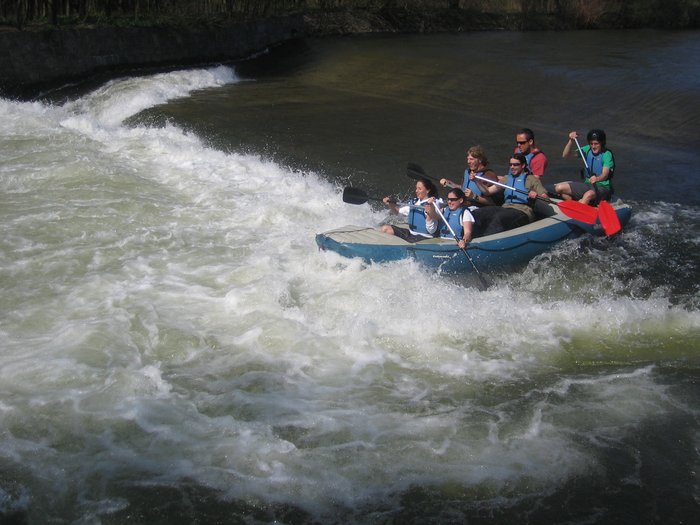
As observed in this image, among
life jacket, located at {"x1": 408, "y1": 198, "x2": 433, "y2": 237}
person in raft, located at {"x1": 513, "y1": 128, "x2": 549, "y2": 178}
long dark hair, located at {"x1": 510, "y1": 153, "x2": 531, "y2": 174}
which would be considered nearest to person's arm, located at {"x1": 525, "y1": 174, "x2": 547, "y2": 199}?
long dark hair, located at {"x1": 510, "y1": 153, "x2": 531, "y2": 174}

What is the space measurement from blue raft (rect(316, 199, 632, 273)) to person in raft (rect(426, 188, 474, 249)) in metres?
0.11

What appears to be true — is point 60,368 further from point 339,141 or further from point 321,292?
point 339,141

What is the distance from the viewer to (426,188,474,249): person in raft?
643 cm

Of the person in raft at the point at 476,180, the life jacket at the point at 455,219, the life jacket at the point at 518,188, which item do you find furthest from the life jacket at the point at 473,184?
the life jacket at the point at 455,219

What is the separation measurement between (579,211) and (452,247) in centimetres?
164

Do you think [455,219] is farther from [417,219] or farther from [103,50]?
[103,50]

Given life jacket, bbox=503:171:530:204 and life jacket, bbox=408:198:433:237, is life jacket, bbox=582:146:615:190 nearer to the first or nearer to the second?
life jacket, bbox=503:171:530:204

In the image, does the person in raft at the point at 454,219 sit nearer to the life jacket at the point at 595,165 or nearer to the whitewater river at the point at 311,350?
the whitewater river at the point at 311,350

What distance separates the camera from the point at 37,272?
6.73 metres

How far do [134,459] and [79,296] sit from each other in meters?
2.48

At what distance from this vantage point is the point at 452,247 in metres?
6.45

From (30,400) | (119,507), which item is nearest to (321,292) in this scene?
(30,400)

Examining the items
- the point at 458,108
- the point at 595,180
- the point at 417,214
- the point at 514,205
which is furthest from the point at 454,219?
the point at 458,108

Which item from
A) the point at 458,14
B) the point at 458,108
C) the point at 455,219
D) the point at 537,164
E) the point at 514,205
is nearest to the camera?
the point at 455,219
